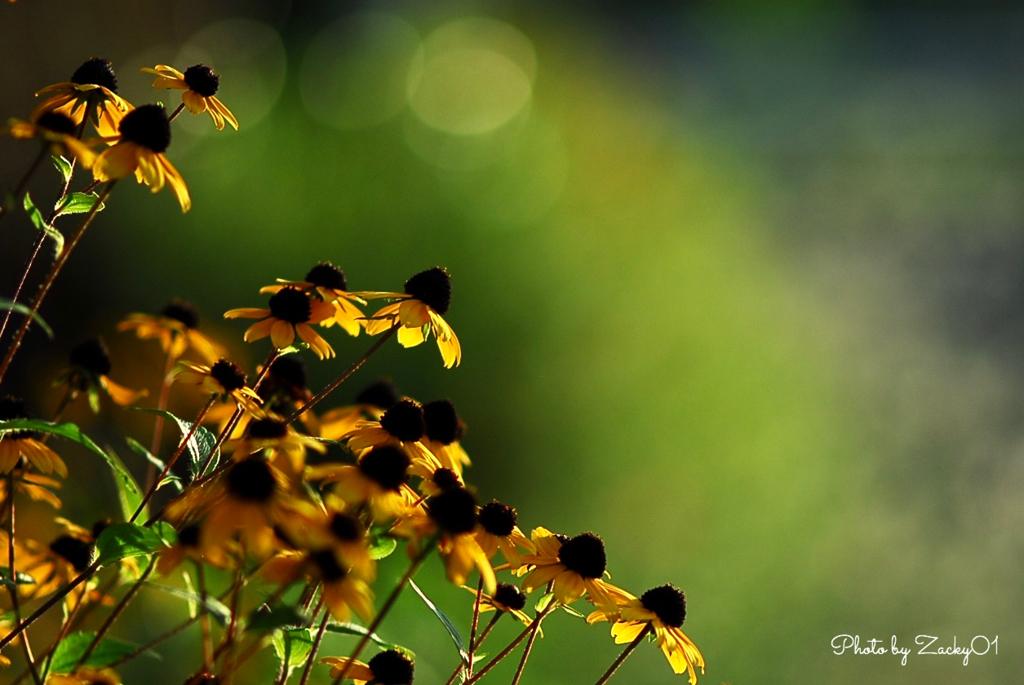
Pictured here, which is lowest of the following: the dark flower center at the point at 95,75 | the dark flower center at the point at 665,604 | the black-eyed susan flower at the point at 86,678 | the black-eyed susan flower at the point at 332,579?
the black-eyed susan flower at the point at 86,678

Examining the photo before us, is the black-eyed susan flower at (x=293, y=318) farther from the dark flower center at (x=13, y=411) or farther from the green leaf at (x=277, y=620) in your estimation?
the green leaf at (x=277, y=620)

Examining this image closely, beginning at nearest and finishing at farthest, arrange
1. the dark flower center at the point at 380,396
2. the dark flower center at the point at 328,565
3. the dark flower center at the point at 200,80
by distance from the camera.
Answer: the dark flower center at the point at 328,565 → the dark flower center at the point at 200,80 → the dark flower center at the point at 380,396

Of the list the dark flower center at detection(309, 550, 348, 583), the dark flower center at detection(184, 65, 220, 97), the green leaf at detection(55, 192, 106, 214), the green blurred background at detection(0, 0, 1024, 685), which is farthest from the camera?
the green blurred background at detection(0, 0, 1024, 685)

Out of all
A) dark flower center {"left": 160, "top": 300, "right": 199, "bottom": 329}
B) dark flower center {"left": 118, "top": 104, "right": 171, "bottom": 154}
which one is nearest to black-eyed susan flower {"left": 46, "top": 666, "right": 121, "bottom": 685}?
dark flower center {"left": 118, "top": 104, "right": 171, "bottom": 154}

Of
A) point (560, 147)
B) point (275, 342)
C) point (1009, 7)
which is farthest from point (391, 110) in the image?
point (1009, 7)

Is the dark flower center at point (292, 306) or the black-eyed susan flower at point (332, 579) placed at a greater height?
the dark flower center at point (292, 306)

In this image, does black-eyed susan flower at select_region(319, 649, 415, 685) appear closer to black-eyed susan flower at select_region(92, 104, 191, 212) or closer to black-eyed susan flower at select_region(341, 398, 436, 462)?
black-eyed susan flower at select_region(341, 398, 436, 462)

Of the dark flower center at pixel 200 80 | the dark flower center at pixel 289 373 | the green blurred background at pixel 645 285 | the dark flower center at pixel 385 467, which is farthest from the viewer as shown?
the green blurred background at pixel 645 285

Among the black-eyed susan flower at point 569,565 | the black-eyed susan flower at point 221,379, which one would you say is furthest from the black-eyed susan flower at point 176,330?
the black-eyed susan flower at point 569,565
